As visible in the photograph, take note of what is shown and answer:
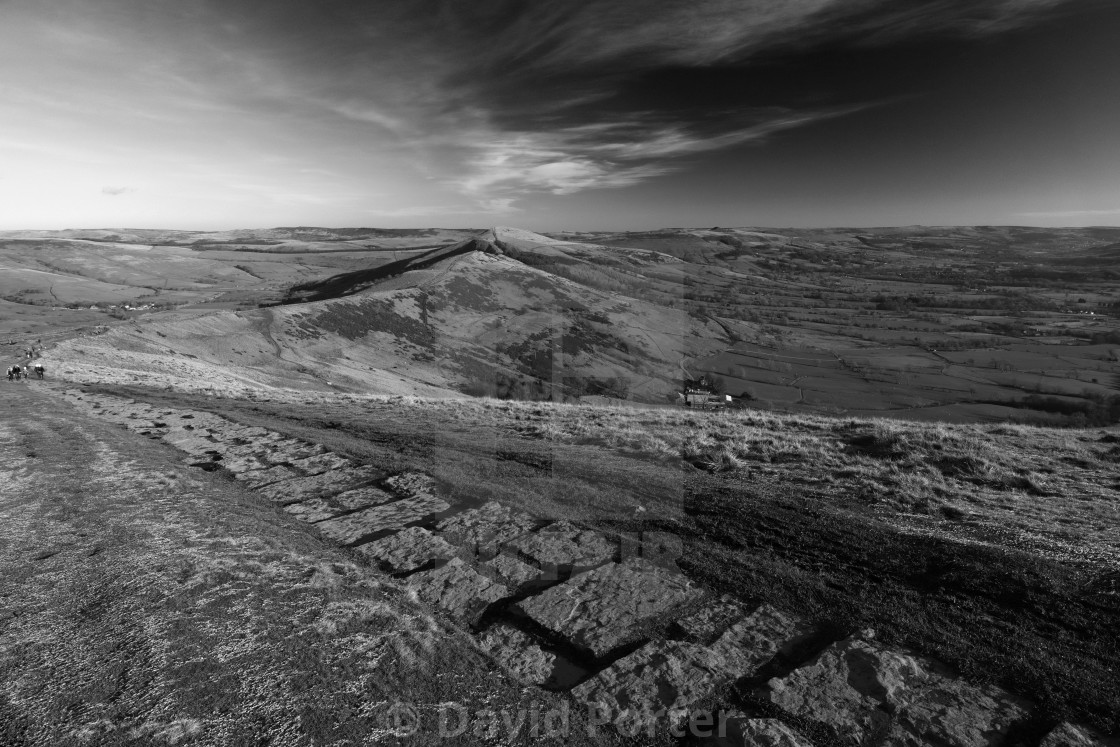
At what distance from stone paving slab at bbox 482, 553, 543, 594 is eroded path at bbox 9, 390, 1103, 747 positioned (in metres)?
0.03

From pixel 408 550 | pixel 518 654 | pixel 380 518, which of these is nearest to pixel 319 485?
pixel 380 518

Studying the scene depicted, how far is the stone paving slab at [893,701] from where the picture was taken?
13.1ft

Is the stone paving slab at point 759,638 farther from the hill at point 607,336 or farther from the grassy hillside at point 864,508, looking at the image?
the hill at point 607,336

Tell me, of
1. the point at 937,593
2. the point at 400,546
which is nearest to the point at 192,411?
the point at 400,546

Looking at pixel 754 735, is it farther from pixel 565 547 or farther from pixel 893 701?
pixel 565 547

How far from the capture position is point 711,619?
5.49m

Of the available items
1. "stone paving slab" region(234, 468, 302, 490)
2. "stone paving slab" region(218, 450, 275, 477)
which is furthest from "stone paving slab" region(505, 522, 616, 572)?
"stone paving slab" region(218, 450, 275, 477)

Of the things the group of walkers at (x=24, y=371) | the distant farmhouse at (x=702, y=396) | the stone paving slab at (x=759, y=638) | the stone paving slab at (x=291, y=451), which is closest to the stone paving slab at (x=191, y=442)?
Answer: the stone paving slab at (x=291, y=451)

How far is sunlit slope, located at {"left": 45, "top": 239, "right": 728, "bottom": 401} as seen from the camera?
159 feet

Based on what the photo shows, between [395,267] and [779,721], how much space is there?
479 feet

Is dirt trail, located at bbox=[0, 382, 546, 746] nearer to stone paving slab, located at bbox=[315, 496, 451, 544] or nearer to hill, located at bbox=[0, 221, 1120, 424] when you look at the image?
stone paving slab, located at bbox=[315, 496, 451, 544]

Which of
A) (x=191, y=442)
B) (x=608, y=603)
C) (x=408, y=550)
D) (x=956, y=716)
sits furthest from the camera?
(x=191, y=442)

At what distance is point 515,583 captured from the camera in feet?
20.4

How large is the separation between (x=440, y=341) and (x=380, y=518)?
7831cm
